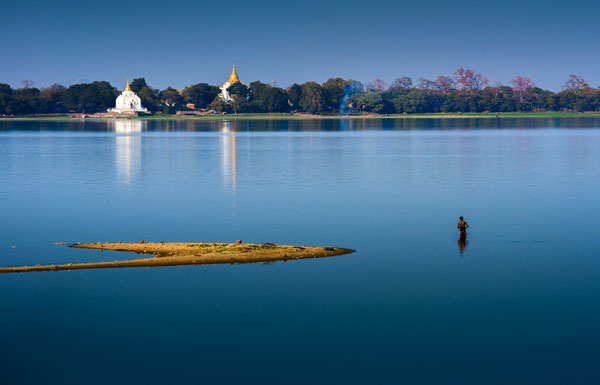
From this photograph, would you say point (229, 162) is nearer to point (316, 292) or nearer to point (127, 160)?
point (127, 160)

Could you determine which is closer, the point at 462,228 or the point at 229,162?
the point at 462,228

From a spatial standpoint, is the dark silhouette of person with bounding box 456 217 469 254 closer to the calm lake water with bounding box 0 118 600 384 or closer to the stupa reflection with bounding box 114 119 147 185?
the calm lake water with bounding box 0 118 600 384

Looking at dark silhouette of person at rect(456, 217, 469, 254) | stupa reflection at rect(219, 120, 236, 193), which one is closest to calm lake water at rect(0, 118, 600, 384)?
dark silhouette of person at rect(456, 217, 469, 254)

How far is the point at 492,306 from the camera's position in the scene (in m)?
22.1

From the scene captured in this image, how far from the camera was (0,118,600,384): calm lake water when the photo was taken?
1811 cm

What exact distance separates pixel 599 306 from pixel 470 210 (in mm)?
17523

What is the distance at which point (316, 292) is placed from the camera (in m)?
23.4

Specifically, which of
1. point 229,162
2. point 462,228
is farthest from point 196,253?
point 229,162

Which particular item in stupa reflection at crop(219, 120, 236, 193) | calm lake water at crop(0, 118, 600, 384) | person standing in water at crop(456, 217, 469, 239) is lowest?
calm lake water at crop(0, 118, 600, 384)

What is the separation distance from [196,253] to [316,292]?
6518 millimetres

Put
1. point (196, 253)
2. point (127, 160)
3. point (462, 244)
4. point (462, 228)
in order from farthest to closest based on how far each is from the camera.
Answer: point (127, 160) → point (462, 228) → point (462, 244) → point (196, 253)

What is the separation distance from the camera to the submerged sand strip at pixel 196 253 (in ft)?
87.2

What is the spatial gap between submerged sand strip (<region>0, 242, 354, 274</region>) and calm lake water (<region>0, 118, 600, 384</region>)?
579 mm

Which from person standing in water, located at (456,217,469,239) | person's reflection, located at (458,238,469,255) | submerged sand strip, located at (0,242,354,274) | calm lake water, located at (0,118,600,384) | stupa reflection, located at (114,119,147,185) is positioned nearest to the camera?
calm lake water, located at (0,118,600,384)
